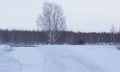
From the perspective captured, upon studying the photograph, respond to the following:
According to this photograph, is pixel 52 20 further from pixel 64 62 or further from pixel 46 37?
pixel 64 62

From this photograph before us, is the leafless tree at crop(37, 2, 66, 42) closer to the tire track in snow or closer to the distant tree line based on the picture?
the distant tree line

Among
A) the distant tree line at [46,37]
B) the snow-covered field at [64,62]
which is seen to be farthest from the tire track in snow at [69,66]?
the distant tree line at [46,37]

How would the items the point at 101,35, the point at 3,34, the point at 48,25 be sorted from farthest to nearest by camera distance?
the point at 48,25, the point at 101,35, the point at 3,34

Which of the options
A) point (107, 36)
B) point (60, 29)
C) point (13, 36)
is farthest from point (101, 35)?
point (13, 36)

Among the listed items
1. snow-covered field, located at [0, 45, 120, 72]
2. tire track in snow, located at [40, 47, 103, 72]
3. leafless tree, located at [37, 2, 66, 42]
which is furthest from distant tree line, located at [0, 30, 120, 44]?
tire track in snow, located at [40, 47, 103, 72]

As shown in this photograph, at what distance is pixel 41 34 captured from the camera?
5291cm

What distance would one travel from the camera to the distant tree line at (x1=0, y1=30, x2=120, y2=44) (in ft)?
167

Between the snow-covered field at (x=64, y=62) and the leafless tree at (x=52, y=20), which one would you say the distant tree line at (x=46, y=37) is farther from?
the snow-covered field at (x=64, y=62)

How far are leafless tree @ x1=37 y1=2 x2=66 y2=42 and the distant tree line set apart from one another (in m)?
2.57

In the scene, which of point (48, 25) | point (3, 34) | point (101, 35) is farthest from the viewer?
point (48, 25)

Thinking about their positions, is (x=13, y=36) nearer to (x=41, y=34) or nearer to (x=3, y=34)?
(x=3, y=34)

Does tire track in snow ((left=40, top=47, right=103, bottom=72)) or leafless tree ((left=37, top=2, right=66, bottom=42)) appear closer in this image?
tire track in snow ((left=40, top=47, right=103, bottom=72))

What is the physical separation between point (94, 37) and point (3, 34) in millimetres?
17434

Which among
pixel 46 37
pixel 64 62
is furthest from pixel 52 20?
pixel 64 62
